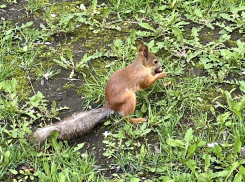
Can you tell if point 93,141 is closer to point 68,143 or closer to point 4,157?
point 68,143

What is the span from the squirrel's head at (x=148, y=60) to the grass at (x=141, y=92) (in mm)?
147

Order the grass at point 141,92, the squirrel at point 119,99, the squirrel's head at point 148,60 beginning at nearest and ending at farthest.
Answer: the grass at point 141,92 → the squirrel at point 119,99 → the squirrel's head at point 148,60

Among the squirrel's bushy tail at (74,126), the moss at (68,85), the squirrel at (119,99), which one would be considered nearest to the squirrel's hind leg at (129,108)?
the squirrel at (119,99)

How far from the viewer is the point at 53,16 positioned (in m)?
4.38

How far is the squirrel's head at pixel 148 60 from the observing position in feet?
10.3

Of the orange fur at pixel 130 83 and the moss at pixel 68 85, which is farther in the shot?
the moss at pixel 68 85

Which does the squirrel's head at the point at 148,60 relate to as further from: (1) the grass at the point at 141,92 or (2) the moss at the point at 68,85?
(2) the moss at the point at 68,85

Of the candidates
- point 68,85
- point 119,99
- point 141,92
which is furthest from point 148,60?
point 68,85

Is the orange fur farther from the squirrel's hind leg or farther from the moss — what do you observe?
the moss

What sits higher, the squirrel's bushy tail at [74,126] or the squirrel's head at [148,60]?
the squirrel's head at [148,60]

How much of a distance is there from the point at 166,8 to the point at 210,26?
616 mm

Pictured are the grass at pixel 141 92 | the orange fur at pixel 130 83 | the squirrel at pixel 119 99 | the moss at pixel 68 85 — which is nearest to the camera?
the grass at pixel 141 92

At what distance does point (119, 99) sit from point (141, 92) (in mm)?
317

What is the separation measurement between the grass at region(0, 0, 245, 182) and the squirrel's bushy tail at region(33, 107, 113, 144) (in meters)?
0.07
